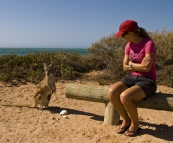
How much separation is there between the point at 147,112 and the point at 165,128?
133cm

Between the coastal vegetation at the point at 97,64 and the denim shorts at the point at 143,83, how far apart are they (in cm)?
450

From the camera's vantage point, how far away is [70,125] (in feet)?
15.9

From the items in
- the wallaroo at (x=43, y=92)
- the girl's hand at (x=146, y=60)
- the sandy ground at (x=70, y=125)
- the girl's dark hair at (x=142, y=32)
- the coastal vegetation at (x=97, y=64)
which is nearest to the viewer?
the girl's hand at (x=146, y=60)

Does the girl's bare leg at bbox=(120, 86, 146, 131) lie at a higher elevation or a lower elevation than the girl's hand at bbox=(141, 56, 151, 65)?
lower

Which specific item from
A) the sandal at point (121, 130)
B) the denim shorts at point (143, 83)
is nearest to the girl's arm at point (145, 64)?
the denim shorts at point (143, 83)

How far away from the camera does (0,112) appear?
18.5ft

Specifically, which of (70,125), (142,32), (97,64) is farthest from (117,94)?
(97,64)

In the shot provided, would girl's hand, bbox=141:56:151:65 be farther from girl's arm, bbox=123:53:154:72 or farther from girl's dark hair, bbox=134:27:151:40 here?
girl's dark hair, bbox=134:27:151:40

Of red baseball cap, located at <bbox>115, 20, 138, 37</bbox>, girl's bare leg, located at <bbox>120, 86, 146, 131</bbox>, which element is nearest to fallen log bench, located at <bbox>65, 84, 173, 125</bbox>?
girl's bare leg, located at <bbox>120, 86, 146, 131</bbox>

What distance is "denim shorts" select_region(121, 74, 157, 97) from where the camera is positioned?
3898mm

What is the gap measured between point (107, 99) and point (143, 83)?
102 cm

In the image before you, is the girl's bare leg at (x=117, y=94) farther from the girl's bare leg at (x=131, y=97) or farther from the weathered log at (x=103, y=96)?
the weathered log at (x=103, y=96)

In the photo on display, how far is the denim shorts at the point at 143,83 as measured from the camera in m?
3.90

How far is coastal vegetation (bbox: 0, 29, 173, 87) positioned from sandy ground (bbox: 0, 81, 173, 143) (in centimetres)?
225
